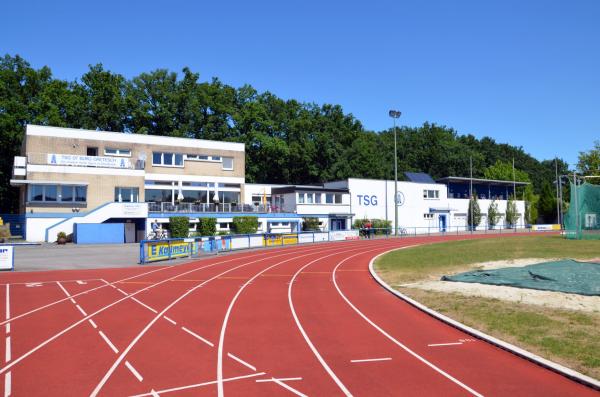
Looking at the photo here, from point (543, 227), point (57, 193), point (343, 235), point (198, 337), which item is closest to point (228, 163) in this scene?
point (343, 235)

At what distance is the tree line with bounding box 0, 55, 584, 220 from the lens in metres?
58.4

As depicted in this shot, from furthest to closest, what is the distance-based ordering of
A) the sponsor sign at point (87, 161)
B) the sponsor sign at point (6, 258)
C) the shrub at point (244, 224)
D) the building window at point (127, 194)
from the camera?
1. the shrub at point (244, 224)
2. the building window at point (127, 194)
3. the sponsor sign at point (87, 161)
4. the sponsor sign at point (6, 258)

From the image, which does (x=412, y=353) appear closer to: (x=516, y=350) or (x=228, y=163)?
(x=516, y=350)

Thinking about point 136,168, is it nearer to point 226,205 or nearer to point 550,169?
point 226,205

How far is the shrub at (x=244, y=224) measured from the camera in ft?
158

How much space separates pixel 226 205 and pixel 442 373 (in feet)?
141

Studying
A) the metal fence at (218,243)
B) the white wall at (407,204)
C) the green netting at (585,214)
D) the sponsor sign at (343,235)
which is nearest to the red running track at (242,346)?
the metal fence at (218,243)

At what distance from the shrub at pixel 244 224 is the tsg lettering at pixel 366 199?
47.5 ft

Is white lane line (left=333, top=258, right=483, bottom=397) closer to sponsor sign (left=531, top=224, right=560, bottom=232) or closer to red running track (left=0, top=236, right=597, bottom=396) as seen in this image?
red running track (left=0, top=236, right=597, bottom=396)

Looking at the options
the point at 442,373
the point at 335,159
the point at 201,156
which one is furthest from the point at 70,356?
the point at 335,159

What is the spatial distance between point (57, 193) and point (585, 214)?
1779 inches

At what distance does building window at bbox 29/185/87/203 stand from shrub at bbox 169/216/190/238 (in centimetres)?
829

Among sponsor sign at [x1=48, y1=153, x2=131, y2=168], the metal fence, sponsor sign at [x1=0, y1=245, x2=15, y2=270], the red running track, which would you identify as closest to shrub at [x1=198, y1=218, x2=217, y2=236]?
the metal fence

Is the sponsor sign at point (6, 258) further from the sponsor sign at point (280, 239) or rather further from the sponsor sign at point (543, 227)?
the sponsor sign at point (543, 227)
